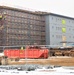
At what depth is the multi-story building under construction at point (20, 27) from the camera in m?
35.9

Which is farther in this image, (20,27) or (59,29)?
(59,29)

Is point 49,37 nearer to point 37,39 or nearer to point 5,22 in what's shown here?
point 37,39

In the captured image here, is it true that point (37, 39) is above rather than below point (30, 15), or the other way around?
below

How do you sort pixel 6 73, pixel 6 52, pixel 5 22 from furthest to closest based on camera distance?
pixel 5 22, pixel 6 52, pixel 6 73

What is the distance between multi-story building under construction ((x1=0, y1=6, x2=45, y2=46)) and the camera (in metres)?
35.9

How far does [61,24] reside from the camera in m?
51.4

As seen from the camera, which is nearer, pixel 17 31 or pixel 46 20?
pixel 17 31

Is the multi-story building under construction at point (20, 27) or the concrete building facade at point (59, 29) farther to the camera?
the concrete building facade at point (59, 29)

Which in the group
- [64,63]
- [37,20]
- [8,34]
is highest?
[37,20]

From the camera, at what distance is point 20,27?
39.1 m

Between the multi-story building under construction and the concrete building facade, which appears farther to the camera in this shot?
the concrete building facade

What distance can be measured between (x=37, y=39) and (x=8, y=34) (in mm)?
8491

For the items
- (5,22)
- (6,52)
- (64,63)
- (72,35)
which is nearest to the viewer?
(64,63)

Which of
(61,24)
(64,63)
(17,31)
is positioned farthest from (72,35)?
(64,63)
